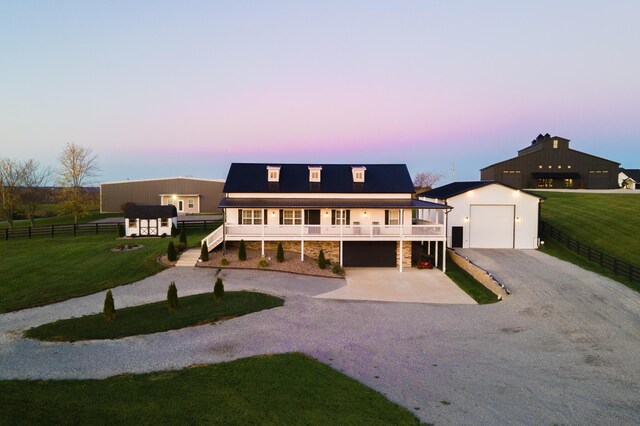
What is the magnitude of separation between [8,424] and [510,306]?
18157 millimetres

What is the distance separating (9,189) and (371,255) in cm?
3749

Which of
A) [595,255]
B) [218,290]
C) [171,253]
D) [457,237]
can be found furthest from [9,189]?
[595,255]

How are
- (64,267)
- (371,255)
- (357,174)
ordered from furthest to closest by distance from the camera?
1. (357,174)
2. (371,255)
3. (64,267)

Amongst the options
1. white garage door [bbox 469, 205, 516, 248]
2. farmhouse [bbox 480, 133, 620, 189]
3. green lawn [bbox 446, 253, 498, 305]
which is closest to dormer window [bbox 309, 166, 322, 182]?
green lawn [bbox 446, 253, 498, 305]

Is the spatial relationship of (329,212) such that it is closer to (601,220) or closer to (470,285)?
(470,285)

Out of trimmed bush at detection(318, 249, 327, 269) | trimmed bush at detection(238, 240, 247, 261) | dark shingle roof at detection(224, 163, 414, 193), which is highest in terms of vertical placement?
dark shingle roof at detection(224, 163, 414, 193)

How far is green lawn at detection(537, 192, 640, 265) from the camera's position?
26.8m

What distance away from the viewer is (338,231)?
83.7ft

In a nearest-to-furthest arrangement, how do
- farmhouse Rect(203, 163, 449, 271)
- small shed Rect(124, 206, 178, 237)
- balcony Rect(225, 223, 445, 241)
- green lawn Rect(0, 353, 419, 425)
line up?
green lawn Rect(0, 353, 419, 425), balcony Rect(225, 223, 445, 241), farmhouse Rect(203, 163, 449, 271), small shed Rect(124, 206, 178, 237)

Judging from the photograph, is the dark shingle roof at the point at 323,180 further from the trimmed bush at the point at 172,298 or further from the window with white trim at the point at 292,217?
the trimmed bush at the point at 172,298

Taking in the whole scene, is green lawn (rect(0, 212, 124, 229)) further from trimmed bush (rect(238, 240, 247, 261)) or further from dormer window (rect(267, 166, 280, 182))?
trimmed bush (rect(238, 240, 247, 261))

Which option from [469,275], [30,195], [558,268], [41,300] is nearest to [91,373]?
[41,300]

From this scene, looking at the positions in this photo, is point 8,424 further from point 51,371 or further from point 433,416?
point 433,416

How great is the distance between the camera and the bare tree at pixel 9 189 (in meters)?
37.5
